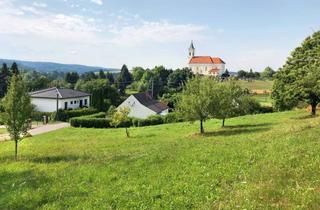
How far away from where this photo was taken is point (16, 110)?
22.3 metres

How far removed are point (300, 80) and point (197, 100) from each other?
11867mm

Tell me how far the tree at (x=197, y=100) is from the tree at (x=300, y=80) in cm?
822

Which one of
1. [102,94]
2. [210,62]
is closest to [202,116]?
[102,94]

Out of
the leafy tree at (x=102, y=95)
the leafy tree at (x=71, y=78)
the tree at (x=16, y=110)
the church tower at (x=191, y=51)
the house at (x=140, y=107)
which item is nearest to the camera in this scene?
the tree at (x=16, y=110)

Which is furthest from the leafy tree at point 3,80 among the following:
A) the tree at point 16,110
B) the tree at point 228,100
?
the tree at point 16,110

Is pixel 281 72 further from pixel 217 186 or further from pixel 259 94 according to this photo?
pixel 259 94

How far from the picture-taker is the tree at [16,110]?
22.3 metres

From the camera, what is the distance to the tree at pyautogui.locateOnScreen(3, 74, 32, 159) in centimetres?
2227

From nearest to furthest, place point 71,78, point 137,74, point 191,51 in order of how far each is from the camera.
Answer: point 71,78, point 137,74, point 191,51

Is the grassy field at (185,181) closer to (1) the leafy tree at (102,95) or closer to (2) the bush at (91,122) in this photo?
(2) the bush at (91,122)

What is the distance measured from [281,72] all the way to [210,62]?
5617 inches

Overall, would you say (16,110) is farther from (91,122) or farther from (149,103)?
(149,103)

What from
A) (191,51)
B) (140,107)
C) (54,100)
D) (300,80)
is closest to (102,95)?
(54,100)

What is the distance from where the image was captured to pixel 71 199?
10523mm
